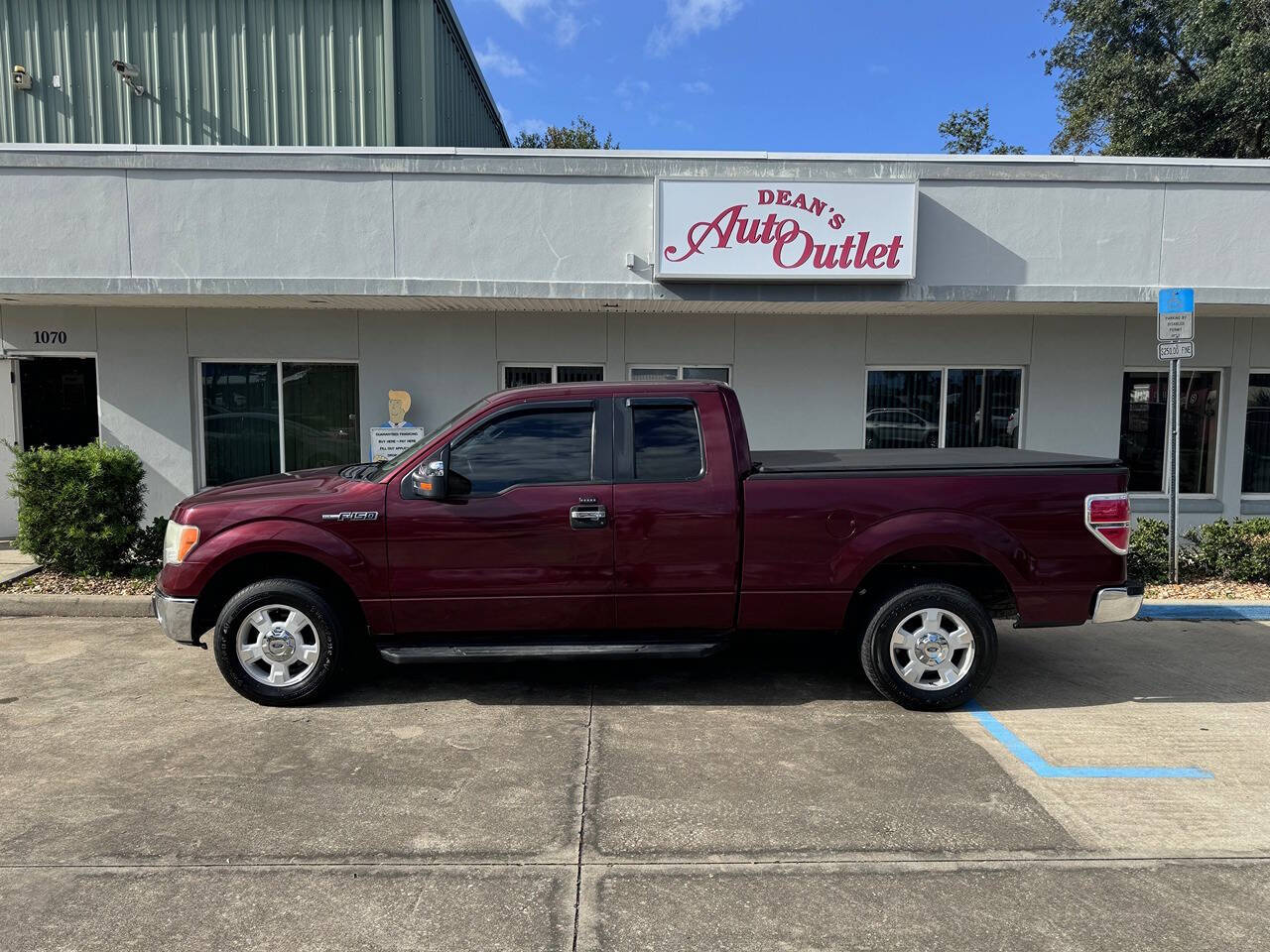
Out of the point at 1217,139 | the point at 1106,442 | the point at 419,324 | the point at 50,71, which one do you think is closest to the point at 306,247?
the point at 419,324

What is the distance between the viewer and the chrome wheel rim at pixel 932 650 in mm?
5090

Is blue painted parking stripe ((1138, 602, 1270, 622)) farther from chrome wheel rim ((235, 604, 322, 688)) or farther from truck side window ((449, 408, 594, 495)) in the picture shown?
chrome wheel rim ((235, 604, 322, 688))

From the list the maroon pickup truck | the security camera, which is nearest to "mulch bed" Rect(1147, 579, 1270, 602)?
the maroon pickup truck

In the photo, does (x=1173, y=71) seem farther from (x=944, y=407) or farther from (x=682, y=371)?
(x=682, y=371)

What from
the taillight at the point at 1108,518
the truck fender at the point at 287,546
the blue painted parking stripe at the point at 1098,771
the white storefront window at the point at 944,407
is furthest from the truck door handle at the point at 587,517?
the white storefront window at the point at 944,407

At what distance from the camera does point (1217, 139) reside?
19.9 m

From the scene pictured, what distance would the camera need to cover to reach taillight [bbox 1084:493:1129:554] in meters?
5.05

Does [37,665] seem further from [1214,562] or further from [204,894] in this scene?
[1214,562]

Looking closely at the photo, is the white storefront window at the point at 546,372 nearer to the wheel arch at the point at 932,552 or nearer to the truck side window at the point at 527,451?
the truck side window at the point at 527,451

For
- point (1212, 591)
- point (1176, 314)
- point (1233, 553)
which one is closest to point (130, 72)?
point (1176, 314)

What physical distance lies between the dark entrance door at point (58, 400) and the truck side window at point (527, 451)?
24.9ft

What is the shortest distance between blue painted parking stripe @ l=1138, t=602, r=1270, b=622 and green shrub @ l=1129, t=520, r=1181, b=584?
0.91 meters

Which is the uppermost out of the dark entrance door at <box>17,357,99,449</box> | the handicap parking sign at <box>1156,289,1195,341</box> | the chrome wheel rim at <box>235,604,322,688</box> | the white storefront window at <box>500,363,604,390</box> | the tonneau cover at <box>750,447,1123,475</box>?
the handicap parking sign at <box>1156,289,1195,341</box>

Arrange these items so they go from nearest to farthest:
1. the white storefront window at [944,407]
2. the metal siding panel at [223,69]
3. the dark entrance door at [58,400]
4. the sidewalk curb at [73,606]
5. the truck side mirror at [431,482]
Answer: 1. the truck side mirror at [431,482]
2. the sidewalk curb at [73,606]
3. the dark entrance door at [58,400]
4. the white storefront window at [944,407]
5. the metal siding panel at [223,69]
